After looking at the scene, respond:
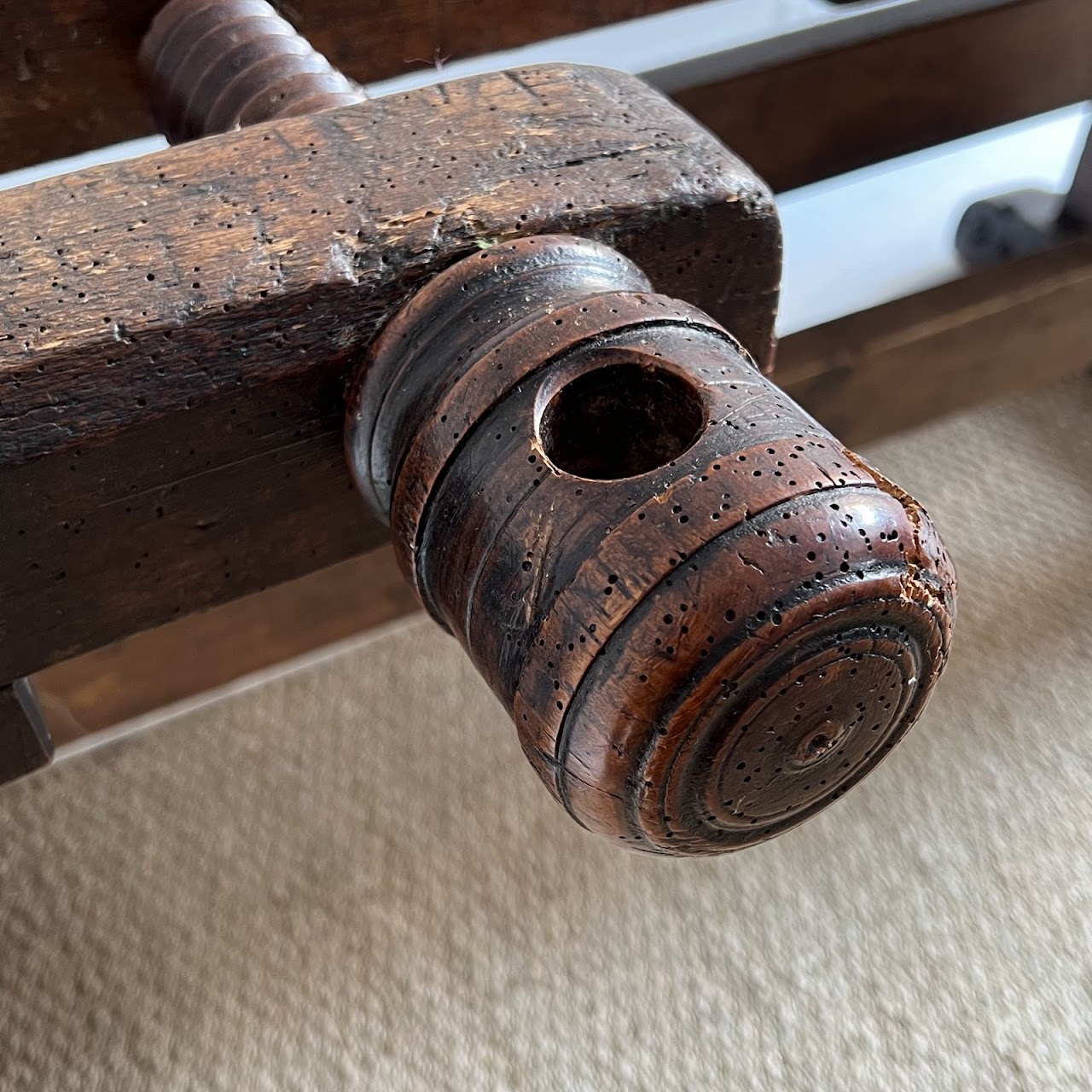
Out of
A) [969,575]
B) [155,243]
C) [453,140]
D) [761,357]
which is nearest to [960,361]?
[969,575]

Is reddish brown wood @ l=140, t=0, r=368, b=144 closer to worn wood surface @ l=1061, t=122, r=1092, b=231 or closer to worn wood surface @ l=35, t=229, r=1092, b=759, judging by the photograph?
worn wood surface @ l=35, t=229, r=1092, b=759

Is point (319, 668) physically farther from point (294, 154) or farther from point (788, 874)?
point (294, 154)

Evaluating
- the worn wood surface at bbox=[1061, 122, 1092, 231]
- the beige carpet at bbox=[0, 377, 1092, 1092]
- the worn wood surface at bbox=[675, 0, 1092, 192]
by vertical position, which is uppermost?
the worn wood surface at bbox=[675, 0, 1092, 192]

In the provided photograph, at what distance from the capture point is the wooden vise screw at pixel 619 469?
428mm

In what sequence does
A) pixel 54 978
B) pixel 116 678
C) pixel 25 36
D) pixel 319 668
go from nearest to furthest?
pixel 25 36
pixel 54 978
pixel 116 678
pixel 319 668

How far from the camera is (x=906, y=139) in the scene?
3.63ft

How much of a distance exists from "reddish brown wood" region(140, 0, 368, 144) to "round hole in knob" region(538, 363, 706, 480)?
0.20m

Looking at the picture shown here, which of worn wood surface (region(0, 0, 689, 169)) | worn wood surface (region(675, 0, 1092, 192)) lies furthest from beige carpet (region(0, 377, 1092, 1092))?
worn wood surface (region(0, 0, 689, 169))

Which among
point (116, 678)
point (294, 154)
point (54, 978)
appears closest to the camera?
point (294, 154)

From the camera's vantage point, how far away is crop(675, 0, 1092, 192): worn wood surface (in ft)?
3.34

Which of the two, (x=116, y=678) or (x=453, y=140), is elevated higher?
(x=453, y=140)

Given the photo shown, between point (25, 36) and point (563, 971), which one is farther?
point (563, 971)

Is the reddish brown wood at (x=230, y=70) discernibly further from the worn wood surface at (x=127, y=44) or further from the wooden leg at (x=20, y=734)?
the wooden leg at (x=20, y=734)

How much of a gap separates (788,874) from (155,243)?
0.78m
